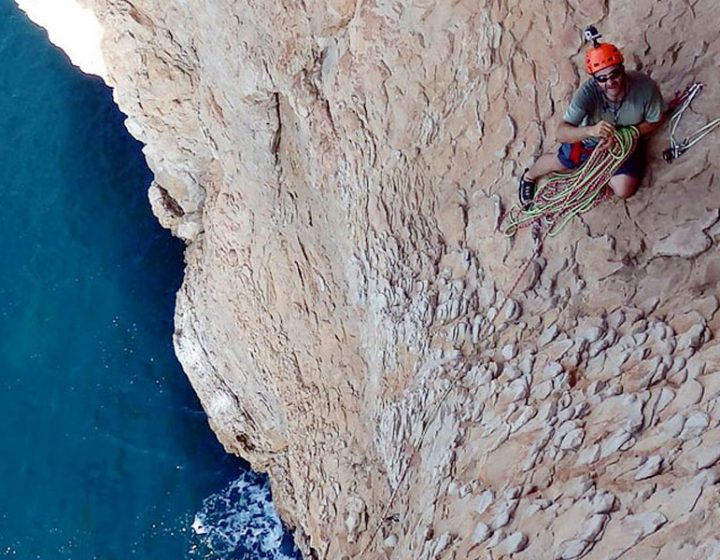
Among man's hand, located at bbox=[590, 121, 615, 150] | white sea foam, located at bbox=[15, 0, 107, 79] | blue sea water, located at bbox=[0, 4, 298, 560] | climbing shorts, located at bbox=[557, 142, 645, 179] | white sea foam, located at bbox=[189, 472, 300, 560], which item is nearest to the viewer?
man's hand, located at bbox=[590, 121, 615, 150]

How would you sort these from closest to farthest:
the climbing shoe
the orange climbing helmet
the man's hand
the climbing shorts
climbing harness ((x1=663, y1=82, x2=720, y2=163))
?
the orange climbing helmet, the man's hand, climbing harness ((x1=663, y1=82, x2=720, y2=163)), the climbing shorts, the climbing shoe

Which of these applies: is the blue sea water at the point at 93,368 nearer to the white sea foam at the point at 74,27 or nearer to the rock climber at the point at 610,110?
the white sea foam at the point at 74,27

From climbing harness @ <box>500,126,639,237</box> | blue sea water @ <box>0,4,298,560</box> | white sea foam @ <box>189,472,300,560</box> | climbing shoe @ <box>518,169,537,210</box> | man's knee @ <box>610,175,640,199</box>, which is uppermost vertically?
blue sea water @ <box>0,4,298,560</box>

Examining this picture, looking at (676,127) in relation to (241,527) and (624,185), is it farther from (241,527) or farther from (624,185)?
(241,527)

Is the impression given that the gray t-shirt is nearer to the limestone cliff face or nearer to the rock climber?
the rock climber

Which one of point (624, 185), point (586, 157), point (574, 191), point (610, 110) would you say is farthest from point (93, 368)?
point (610, 110)

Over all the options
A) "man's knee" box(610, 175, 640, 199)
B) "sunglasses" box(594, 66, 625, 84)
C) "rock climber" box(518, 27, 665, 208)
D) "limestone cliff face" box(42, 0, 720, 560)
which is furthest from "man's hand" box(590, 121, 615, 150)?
"limestone cliff face" box(42, 0, 720, 560)
